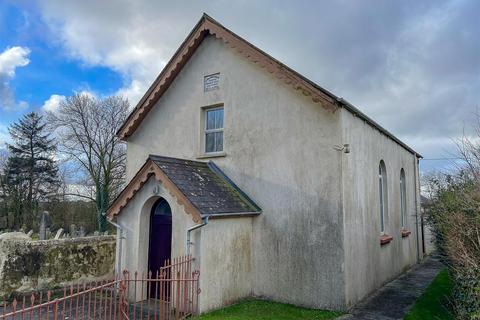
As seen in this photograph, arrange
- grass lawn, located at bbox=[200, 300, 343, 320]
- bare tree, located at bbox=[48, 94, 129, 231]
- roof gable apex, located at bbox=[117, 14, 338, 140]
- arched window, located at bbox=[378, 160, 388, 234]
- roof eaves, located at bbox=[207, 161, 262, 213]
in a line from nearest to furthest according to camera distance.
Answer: grass lawn, located at bbox=[200, 300, 343, 320] < roof gable apex, located at bbox=[117, 14, 338, 140] < roof eaves, located at bbox=[207, 161, 262, 213] < arched window, located at bbox=[378, 160, 388, 234] < bare tree, located at bbox=[48, 94, 129, 231]

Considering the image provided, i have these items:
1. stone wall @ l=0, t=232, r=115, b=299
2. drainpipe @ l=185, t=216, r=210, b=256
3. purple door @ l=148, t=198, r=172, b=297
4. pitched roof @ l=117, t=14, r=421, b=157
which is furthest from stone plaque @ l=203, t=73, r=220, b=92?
stone wall @ l=0, t=232, r=115, b=299

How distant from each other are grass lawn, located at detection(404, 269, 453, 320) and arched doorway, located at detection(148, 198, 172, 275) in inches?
268

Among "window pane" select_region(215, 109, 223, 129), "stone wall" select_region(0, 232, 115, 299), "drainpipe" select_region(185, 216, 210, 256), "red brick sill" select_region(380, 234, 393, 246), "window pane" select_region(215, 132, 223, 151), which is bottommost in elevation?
"stone wall" select_region(0, 232, 115, 299)

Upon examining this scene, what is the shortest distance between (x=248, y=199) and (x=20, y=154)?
121 ft

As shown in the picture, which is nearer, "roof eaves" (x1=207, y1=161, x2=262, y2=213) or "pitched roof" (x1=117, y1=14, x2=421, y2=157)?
"pitched roof" (x1=117, y1=14, x2=421, y2=157)

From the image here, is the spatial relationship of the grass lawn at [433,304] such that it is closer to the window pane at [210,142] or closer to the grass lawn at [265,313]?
the grass lawn at [265,313]

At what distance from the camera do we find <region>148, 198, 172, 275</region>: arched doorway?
34.8 ft

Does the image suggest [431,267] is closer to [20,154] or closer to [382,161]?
[382,161]

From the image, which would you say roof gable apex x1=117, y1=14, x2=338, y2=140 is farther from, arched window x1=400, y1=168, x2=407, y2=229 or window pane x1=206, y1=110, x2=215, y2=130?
arched window x1=400, y1=168, x2=407, y2=229

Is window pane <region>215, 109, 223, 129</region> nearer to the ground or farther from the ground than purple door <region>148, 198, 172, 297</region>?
farther from the ground

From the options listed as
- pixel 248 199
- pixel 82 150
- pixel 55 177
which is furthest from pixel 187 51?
pixel 55 177

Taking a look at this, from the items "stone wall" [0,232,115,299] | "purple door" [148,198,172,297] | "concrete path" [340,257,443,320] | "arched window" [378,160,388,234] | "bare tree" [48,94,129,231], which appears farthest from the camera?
"bare tree" [48,94,129,231]

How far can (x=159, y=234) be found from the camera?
10.7m

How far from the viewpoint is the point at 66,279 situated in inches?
473
